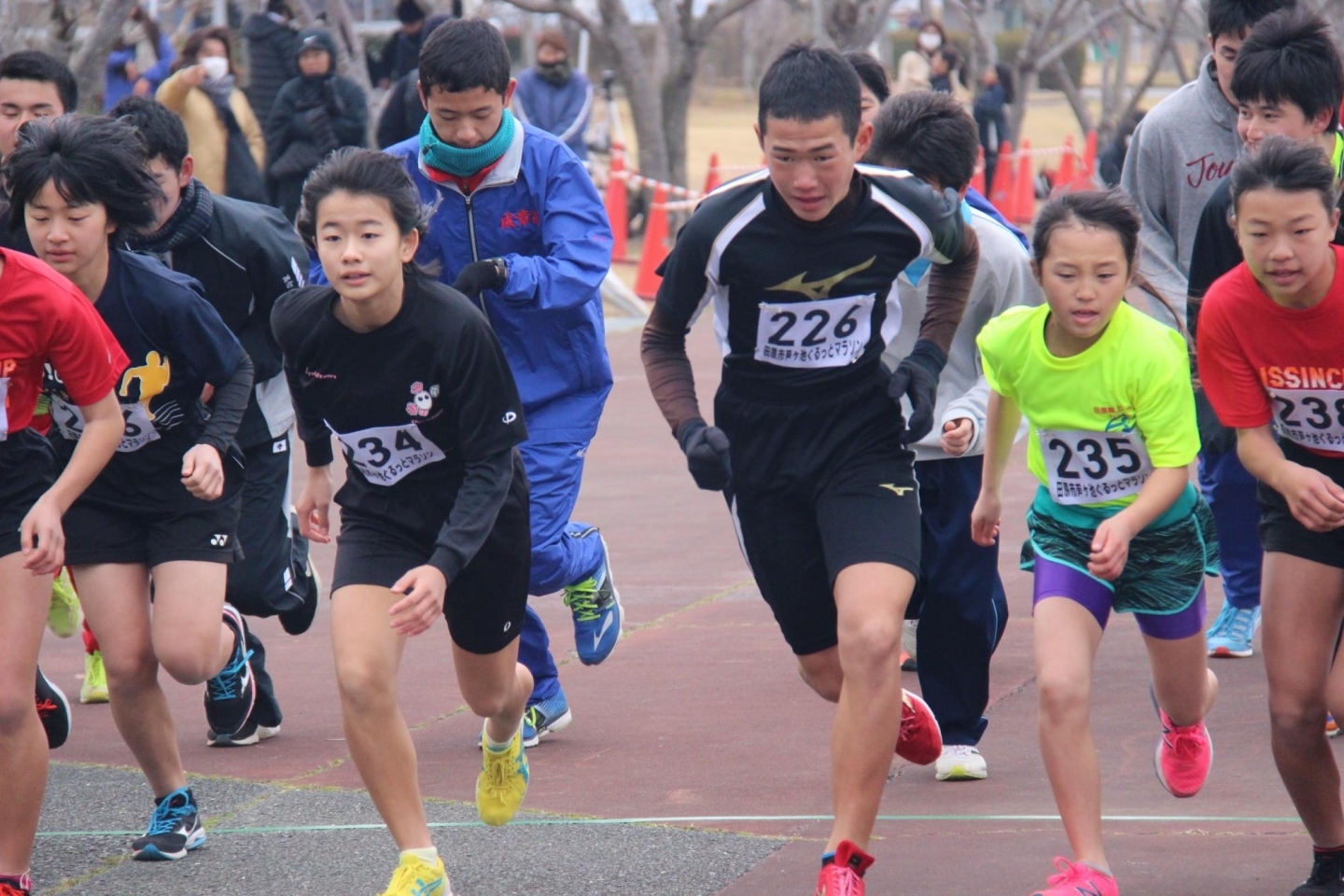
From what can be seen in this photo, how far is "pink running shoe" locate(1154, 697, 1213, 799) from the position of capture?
462cm

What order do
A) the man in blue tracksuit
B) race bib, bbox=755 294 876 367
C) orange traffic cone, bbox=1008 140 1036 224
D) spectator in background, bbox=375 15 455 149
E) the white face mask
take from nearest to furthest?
race bib, bbox=755 294 876 367 → the man in blue tracksuit → the white face mask → spectator in background, bbox=375 15 455 149 → orange traffic cone, bbox=1008 140 1036 224

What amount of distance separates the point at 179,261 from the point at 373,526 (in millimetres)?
1484


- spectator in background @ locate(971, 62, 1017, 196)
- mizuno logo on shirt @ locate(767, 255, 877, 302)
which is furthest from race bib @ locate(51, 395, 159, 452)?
spectator in background @ locate(971, 62, 1017, 196)

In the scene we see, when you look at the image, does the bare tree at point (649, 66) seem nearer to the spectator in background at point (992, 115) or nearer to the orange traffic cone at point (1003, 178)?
the spectator in background at point (992, 115)

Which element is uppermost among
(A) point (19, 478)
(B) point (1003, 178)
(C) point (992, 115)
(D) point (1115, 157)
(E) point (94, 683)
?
(A) point (19, 478)

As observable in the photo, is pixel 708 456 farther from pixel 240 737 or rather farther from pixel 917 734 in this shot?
pixel 240 737

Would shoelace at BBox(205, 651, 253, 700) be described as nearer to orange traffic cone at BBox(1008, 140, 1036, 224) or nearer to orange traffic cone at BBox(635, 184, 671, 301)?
orange traffic cone at BBox(635, 184, 671, 301)

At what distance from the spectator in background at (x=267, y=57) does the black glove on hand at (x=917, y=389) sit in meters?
9.83

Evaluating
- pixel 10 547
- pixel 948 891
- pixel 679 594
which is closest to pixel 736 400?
pixel 948 891

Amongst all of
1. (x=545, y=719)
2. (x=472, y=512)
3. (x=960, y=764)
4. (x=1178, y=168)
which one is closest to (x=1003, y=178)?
(x=1178, y=168)

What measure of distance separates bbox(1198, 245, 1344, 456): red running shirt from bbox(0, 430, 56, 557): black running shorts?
2.69 meters

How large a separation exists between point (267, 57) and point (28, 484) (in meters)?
10.2

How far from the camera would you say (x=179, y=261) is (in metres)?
5.57

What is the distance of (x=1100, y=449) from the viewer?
439 centimetres
